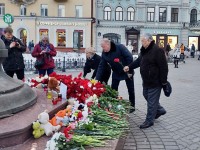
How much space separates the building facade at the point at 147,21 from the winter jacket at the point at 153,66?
34803 millimetres

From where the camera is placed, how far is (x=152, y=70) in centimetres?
602

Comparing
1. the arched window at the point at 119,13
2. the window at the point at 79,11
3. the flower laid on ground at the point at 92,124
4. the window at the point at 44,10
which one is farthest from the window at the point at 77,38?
the flower laid on ground at the point at 92,124

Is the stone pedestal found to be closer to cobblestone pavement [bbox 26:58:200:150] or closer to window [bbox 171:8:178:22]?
cobblestone pavement [bbox 26:58:200:150]

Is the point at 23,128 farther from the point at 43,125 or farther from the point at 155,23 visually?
the point at 155,23

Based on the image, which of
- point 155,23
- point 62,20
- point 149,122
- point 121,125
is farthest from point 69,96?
point 155,23

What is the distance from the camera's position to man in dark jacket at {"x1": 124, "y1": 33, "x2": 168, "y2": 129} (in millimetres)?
5934

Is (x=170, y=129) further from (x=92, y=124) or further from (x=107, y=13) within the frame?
(x=107, y=13)

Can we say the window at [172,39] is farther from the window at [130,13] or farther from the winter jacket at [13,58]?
the winter jacket at [13,58]

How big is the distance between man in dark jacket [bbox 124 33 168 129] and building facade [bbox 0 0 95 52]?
33.0 metres

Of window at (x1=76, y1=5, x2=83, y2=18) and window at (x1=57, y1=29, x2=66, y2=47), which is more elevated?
window at (x1=76, y1=5, x2=83, y2=18)

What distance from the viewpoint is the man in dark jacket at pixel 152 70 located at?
19.5 feet

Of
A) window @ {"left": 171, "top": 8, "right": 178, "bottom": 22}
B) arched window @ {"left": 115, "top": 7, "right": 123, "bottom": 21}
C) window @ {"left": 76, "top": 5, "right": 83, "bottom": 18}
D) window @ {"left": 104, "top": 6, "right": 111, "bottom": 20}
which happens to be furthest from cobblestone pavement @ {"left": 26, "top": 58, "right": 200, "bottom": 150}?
window @ {"left": 171, "top": 8, "right": 178, "bottom": 22}

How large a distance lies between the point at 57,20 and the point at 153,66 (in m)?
34.8

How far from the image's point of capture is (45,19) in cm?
3941
